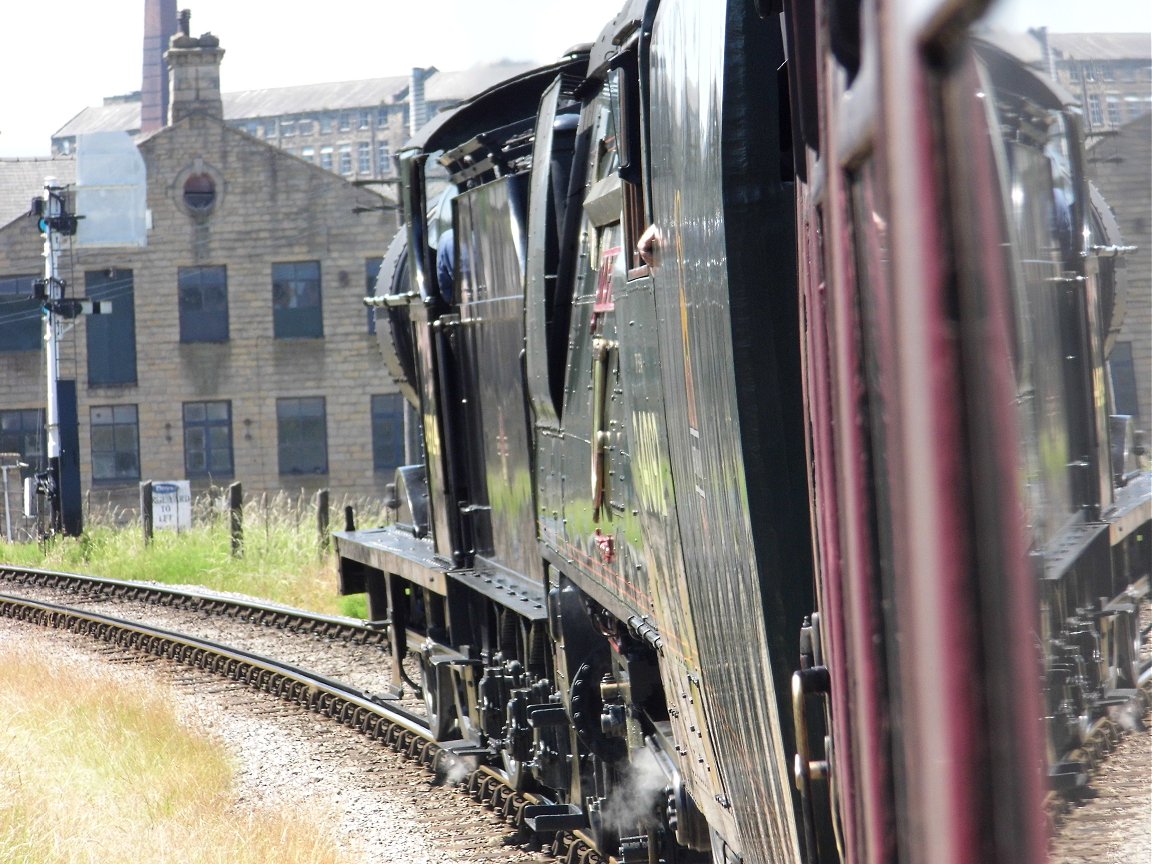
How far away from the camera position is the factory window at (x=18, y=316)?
34.6 m

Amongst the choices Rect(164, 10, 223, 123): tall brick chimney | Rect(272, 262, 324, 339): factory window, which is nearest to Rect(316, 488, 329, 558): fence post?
Rect(272, 262, 324, 339): factory window

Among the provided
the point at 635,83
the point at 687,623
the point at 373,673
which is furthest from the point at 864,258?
the point at 373,673

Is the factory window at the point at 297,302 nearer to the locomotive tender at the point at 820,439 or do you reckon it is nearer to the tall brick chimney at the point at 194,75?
the tall brick chimney at the point at 194,75

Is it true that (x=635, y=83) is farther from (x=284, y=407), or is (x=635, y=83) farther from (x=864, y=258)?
(x=284, y=407)

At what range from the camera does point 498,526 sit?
754 cm

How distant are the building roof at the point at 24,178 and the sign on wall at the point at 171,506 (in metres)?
21.0

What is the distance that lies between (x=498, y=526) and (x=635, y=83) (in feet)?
13.2

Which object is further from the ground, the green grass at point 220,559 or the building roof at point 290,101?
the building roof at point 290,101

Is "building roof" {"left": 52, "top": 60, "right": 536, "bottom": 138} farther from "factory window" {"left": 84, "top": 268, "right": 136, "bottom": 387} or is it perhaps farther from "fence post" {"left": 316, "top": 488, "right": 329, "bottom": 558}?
"fence post" {"left": 316, "top": 488, "right": 329, "bottom": 558}

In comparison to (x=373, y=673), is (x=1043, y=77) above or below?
above

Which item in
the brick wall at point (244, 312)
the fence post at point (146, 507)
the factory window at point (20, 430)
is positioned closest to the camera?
the fence post at point (146, 507)

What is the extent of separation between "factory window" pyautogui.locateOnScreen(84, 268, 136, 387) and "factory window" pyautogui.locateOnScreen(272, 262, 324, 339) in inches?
142

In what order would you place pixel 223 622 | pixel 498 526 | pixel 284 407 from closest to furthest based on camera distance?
pixel 498 526 → pixel 223 622 → pixel 284 407

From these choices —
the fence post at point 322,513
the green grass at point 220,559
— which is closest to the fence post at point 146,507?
the green grass at point 220,559
